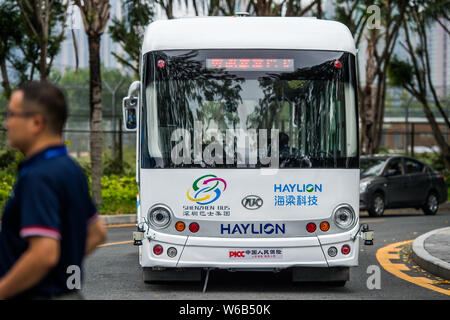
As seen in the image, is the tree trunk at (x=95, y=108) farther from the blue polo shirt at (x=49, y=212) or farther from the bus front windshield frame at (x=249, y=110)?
the blue polo shirt at (x=49, y=212)

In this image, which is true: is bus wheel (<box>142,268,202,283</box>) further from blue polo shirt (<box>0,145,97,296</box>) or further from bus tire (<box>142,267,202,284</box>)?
blue polo shirt (<box>0,145,97,296</box>)

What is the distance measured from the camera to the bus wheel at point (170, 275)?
8453 mm

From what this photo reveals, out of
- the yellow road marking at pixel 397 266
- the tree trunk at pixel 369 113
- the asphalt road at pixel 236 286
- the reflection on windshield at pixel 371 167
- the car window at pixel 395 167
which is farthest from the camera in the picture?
the tree trunk at pixel 369 113

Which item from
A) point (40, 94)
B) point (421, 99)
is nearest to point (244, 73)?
point (40, 94)

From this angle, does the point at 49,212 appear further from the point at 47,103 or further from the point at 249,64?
the point at 249,64

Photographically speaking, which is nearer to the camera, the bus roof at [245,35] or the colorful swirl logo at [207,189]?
the colorful swirl logo at [207,189]

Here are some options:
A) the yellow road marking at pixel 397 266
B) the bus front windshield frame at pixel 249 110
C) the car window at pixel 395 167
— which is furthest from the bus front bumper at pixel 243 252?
the car window at pixel 395 167

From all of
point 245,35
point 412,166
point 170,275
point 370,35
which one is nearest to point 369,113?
point 370,35

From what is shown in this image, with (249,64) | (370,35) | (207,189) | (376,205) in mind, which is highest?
(370,35)

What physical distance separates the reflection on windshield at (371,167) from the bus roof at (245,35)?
38.1 feet

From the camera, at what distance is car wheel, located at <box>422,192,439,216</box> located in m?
21.0

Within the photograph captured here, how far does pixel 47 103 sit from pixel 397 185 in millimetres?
17596

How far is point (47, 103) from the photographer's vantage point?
10.8 feet

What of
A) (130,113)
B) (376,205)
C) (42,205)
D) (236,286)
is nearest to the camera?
(42,205)
